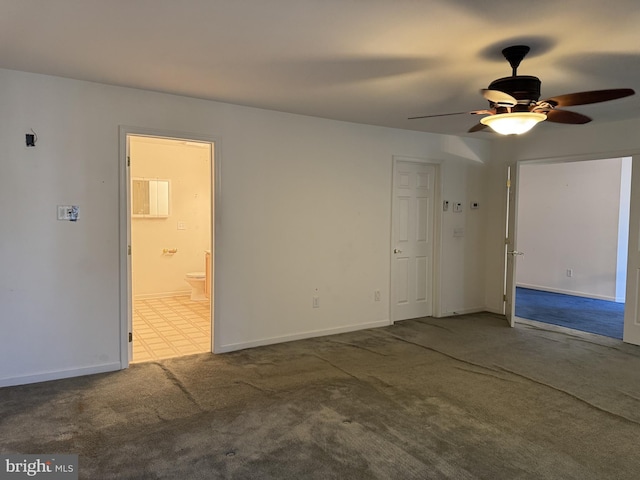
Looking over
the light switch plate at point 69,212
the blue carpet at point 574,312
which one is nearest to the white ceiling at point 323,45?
the light switch plate at point 69,212

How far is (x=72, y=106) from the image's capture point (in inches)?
138

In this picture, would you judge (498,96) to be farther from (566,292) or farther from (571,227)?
(566,292)

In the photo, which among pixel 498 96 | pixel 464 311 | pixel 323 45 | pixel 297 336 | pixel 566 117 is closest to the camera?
pixel 498 96

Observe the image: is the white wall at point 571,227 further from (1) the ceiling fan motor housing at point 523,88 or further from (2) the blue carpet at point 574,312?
(1) the ceiling fan motor housing at point 523,88

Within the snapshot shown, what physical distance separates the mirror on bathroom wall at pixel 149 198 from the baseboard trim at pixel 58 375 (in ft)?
11.5

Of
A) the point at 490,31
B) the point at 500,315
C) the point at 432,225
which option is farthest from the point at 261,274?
the point at 500,315

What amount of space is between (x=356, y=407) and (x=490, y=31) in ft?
8.14

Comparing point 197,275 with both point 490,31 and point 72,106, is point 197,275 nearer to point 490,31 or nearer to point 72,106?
point 72,106

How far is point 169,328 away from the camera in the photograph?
513cm

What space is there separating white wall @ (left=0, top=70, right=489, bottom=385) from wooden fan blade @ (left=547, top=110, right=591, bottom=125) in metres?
2.39

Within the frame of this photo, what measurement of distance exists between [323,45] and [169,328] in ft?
12.2

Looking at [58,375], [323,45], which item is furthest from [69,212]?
[323,45]

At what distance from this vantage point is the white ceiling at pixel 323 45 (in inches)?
87.4

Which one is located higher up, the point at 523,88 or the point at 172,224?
A: the point at 523,88
